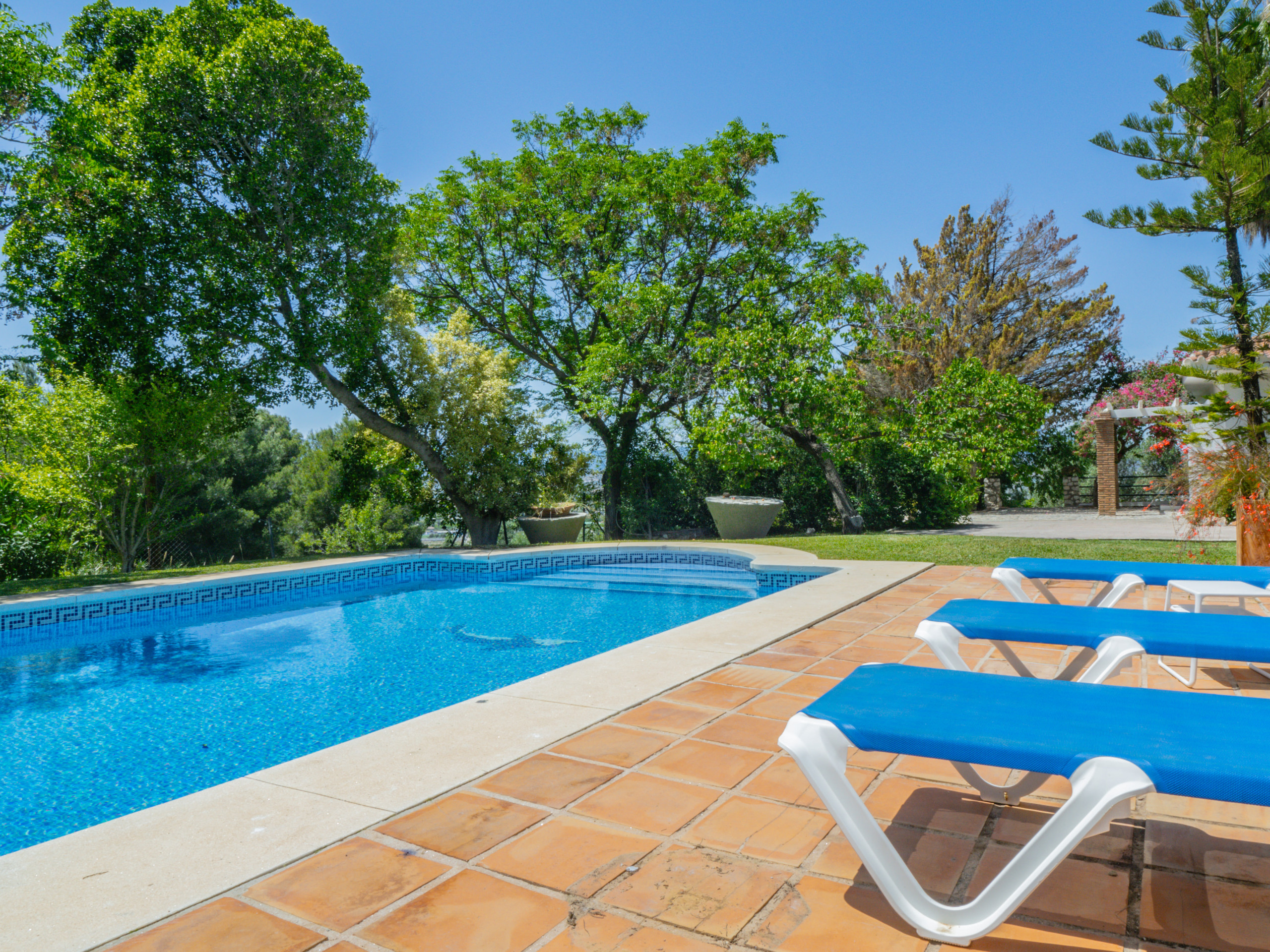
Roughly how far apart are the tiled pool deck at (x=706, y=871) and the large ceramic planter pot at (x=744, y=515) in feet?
33.0

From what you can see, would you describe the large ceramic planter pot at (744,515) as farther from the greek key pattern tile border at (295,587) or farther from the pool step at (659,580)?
the pool step at (659,580)

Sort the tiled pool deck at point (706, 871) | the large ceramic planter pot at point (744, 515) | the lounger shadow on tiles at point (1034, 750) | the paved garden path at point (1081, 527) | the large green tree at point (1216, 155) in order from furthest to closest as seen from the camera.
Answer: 1. the large ceramic planter pot at point (744, 515)
2. the paved garden path at point (1081, 527)
3. the large green tree at point (1216, 155)
4. the tiled pool deck at point (706, 871)
5. the lounger shadow on tiles at point (1034, 750)

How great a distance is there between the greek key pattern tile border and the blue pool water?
39cm

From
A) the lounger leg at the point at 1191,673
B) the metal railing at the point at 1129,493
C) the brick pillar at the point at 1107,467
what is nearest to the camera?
the lounger leg at the point at 1191,673

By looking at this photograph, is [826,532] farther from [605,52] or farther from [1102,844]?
[1102,844]

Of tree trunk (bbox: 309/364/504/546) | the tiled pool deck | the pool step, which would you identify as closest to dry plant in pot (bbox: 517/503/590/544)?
tree trunk (bbox: 309/364/504/546)

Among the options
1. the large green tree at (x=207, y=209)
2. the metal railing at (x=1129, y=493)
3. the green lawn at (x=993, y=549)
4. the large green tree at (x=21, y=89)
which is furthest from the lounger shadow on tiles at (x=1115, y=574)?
the metal railing at (x=1129, y=493)

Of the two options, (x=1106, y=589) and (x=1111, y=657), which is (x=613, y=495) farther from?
(x=1111, y=657)

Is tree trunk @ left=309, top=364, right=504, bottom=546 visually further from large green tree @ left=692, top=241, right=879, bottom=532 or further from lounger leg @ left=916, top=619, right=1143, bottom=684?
lounger leg @ left=916, top=619, right=1143, bottom=684

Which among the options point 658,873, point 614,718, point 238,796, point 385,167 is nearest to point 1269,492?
point 614,718

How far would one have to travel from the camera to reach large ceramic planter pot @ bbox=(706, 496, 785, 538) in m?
12.8

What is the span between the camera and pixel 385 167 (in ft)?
43.0

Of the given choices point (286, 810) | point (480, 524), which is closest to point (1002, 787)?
point (286, 810)

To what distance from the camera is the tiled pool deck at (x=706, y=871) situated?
1.67 m
